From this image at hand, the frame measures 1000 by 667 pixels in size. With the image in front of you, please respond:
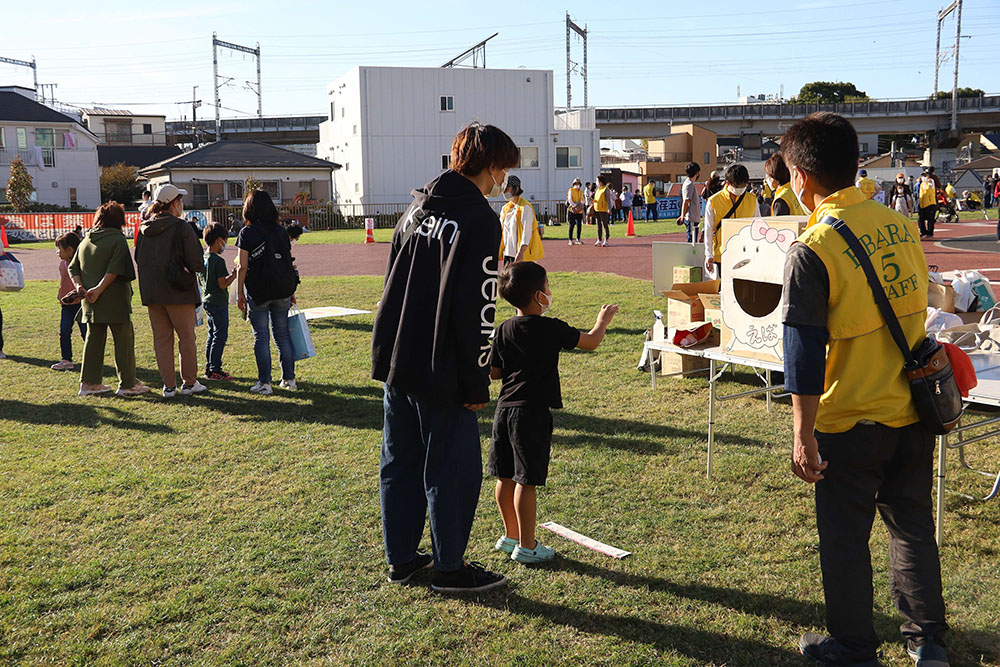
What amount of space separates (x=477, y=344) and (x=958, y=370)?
176 centimetres

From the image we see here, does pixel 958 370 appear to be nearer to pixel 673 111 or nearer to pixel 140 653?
pixel 140 653

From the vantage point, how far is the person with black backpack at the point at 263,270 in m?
7.36

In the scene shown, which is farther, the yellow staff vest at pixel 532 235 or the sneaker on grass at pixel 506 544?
the yellow staff vest at pixel 532 235

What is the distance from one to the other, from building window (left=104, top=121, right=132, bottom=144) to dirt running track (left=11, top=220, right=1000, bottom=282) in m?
54.3

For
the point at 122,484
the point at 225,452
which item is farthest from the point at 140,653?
the point at 225,452

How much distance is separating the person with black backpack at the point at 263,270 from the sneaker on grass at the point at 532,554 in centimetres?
401

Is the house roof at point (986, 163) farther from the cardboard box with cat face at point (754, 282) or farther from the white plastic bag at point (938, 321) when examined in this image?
the cardboard box with cat face at point (754, 282)

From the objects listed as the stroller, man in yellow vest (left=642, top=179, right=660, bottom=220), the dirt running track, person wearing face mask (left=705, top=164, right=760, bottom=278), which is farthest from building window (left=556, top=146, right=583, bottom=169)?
person wearing face mask (left=705, top=164, right=760, bottom=278)

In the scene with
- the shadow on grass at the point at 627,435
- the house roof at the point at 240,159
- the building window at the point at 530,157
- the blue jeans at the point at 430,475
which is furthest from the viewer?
the house roof at the point at 240,159

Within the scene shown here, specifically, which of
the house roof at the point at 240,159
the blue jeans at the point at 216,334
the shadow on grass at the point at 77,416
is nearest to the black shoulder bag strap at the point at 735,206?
the blue jeans at the point at 216,334

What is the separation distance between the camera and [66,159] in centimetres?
5384

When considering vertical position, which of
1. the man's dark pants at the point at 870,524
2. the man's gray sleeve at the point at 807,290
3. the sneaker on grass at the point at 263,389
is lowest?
the sneaker on grass at the point at 263,389

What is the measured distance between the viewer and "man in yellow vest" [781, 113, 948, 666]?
9.17 ft

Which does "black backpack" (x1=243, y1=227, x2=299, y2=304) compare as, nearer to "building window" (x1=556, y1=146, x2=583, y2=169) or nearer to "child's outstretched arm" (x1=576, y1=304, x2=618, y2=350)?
"child's outstretched arm" (x1=576, y1=304, x2=618, y2=350)
